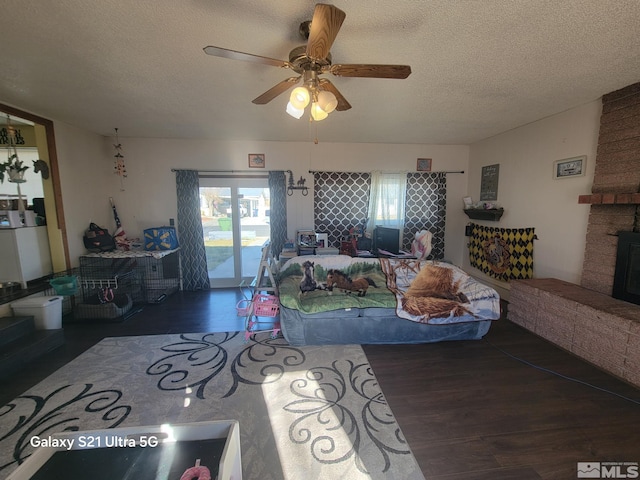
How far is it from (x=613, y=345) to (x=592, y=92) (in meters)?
2.46

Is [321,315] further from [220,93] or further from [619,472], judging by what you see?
[220,93]

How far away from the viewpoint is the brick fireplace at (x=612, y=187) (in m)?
2.43

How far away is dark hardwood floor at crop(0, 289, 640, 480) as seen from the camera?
151cm

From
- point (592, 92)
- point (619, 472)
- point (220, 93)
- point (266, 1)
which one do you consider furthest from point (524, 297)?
point (220, 93)

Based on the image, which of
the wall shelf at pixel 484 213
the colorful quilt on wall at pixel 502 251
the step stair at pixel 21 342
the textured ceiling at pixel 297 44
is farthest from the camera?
the wall shelf at pixel 484 213

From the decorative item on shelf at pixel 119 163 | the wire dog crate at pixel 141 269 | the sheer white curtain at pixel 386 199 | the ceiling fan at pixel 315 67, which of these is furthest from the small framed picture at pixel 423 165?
the decorative item on shelf at pixel 119 163

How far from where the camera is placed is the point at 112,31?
165cm

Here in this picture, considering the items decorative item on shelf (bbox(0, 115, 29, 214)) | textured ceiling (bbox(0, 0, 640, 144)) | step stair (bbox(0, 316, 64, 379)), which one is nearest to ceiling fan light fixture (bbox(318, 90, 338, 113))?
textured ceiling (bbox(0, 0, 640, 144))

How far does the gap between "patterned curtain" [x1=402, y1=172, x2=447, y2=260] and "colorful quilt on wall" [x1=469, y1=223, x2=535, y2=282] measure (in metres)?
0.61

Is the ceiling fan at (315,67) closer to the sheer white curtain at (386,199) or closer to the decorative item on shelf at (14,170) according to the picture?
the sheer white curtain at (386,199)

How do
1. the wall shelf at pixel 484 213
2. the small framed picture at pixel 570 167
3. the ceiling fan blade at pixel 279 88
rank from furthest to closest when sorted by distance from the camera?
the wall shelf at pixel 484 213, the small framed picture at pixel 570 167, the ceiling fan blade at pixel 279 88

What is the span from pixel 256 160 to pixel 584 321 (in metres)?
4.71

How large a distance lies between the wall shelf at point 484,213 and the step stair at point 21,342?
5881mm

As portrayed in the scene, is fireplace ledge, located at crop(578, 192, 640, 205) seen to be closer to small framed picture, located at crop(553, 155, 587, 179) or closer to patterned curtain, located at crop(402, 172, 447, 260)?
small framed picture, located at crop(553, 155, 587, 179)
